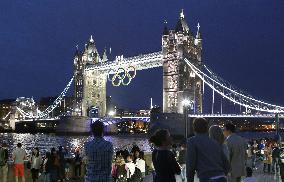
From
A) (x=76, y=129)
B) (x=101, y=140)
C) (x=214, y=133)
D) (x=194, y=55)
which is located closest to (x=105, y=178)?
(x=101, y=140)

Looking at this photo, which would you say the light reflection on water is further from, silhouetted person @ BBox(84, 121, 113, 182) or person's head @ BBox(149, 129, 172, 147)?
person's head @ BBox(149, 129, 172, 147)

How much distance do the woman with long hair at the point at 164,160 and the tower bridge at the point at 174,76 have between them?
190 feet

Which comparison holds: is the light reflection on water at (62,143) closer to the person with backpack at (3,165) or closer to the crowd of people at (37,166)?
the crowd of people at (37,166)

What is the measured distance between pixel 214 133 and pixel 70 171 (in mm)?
9215

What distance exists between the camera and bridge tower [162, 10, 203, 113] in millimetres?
72562

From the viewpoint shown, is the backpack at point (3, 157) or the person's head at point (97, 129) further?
the backpack at point (3, 157)

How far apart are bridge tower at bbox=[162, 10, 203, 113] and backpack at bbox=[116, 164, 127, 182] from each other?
191 feet

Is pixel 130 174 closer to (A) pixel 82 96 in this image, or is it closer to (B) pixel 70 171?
(B) pixel 70 171

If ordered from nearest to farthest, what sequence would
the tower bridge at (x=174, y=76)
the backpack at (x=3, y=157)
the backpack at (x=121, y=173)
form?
the backpack at (x=121, y=173) → the backpack at (x=3, y=157) → the tower bridge at (x=174, y=76)

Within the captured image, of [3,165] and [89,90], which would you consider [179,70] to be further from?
[3,165]

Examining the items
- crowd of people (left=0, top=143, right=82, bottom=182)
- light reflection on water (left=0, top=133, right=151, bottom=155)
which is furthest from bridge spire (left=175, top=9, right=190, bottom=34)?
crowd of people (left=0, top=143, right=82, bottom=182)

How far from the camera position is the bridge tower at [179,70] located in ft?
238

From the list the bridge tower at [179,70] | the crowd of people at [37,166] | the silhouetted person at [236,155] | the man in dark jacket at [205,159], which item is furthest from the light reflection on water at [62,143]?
→ the man in dark jacket at [205,159]

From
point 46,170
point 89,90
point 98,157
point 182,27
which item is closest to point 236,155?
point 98,157
